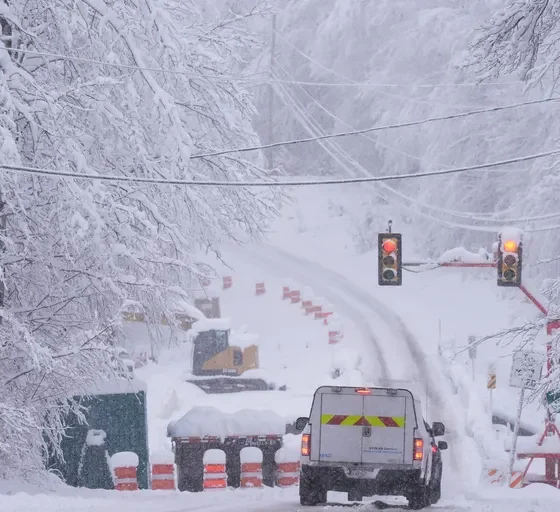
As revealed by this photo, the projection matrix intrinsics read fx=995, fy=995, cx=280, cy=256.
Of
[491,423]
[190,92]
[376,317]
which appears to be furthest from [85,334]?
[376,317]

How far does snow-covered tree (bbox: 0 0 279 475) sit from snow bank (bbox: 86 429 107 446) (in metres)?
1.97

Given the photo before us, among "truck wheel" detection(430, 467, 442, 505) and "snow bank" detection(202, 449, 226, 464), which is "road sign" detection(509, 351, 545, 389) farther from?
"snow bank" detection(202, 449, 226, 464)

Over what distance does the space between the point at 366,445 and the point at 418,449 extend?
2.11 ft

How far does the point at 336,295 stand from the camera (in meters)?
45.8

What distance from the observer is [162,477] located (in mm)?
15273

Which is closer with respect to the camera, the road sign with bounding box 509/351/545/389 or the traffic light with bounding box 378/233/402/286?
the road sign with bounding box 509/351/545/389

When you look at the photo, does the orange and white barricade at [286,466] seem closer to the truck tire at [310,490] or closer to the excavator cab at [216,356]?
the truck tire at [310,490]

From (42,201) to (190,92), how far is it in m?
2.72

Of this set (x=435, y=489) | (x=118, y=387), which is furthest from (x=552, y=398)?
(x=118, y=387)

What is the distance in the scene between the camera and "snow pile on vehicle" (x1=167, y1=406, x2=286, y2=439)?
52.5 ft

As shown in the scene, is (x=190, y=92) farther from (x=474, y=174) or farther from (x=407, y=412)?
(x=474, y=174)

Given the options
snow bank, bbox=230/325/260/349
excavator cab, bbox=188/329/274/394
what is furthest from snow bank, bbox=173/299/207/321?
snow bank, bbox=230/325/260/349

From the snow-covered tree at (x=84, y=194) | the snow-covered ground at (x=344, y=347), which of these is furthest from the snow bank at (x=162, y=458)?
the snow-covered tree at (x=84, y=194)

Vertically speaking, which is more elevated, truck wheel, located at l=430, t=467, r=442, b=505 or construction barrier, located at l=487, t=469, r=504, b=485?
truck wheel, located at l=430, t=467, r=442, b=505
